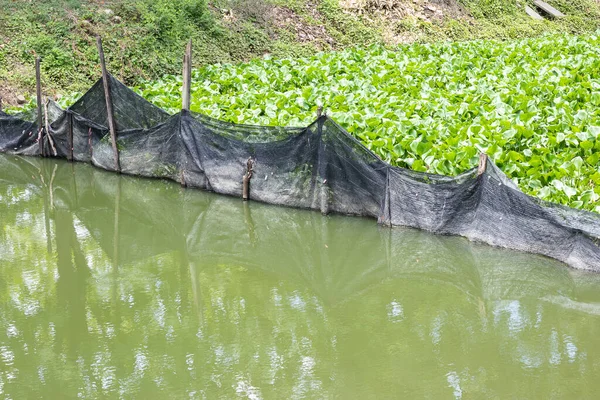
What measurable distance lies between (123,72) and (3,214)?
818 centimetres

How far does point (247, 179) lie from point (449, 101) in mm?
4895

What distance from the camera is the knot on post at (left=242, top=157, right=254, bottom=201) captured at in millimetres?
11156

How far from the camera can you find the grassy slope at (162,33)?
704 inches

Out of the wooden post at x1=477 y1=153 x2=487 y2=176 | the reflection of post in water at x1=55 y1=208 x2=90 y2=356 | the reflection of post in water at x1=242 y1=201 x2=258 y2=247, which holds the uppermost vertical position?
the wooden post at x1=477 y1=153 x2=487 y2=176

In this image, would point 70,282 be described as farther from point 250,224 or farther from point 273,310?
point 250,224

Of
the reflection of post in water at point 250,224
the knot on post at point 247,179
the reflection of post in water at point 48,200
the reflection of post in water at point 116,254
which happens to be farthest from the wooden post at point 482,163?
the reflection of post in water at point 48,200

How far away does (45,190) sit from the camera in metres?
12.3

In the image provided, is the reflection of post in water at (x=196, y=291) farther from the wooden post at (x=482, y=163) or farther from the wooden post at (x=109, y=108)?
the wooden post at (x=109, y=108)

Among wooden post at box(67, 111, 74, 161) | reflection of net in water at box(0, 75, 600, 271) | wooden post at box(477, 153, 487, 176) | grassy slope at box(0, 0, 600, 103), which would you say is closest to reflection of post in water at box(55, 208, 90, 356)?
reflection of net in water at box(0, 75, 600, 271)

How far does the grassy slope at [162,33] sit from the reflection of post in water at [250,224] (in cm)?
795

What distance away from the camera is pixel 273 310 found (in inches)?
300

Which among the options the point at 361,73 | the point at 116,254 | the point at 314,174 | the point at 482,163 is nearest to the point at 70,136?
the point at 116,254

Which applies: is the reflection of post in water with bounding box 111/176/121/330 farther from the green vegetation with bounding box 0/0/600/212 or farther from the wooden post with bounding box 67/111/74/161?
the green vegetation with bounding box 0/0/600/212

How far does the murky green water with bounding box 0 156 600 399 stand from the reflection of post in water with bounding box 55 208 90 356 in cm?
2
